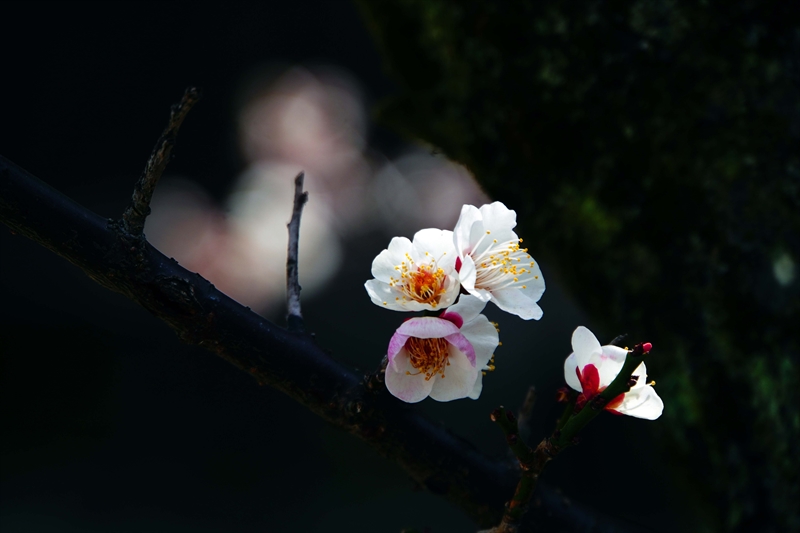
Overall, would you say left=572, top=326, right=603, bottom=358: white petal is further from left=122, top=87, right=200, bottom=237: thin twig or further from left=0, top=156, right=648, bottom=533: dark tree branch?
left=122, top=87, right=200, bottom=237: thin twig

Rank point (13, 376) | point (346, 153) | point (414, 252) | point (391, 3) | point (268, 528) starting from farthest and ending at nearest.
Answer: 1. point (346, 153)
2. point (268, 528)
3. point (13, 376)
4. point (391, 3)
5. point (414, 252)

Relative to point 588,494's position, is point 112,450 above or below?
below

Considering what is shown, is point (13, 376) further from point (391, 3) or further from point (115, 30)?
point (391, 3)

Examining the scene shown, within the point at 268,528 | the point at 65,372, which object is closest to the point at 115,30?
the point at 65,372

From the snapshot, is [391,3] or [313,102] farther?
[313,102]

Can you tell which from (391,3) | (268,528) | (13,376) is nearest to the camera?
(391,3)

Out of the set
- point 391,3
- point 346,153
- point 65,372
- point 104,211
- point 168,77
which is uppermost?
point 346,153

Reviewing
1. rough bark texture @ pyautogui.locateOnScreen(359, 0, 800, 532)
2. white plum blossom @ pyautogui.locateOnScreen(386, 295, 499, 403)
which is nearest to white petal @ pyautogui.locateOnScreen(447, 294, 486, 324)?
white plum blossom @ pyautogui.locateOnScreen(386, 295, 499, 403)
